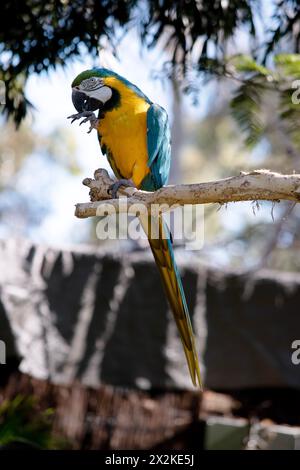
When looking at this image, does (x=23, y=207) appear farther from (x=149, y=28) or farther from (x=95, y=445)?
(x=149, y=28)

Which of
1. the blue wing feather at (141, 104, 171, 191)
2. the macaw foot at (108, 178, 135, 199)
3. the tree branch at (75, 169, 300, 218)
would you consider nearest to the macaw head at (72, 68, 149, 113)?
the blue wing feather at (141, 104, 171, 191)

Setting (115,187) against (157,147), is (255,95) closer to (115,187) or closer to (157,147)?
(157,147)

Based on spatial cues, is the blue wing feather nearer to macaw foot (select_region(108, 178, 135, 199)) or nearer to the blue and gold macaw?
the blue and gold macaw

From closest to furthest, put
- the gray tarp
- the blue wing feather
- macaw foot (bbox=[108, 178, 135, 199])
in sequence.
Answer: macaw foot (bbox=[108, 178, 135, 199]) < the blue wing feather < the gray tarp

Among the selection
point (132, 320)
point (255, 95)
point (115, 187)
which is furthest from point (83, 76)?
point (132, 320)

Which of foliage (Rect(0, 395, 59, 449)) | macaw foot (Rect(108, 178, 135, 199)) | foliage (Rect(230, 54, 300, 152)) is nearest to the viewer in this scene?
macaw foot (Rect(108, 178, 135, 199))

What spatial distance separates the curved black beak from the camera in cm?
227

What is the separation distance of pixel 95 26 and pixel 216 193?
58.5 inches

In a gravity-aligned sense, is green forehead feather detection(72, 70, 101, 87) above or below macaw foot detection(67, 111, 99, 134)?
above

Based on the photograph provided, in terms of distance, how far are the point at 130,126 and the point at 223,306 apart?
1794mm

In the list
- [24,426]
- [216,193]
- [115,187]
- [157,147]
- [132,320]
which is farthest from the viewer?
[132,320]

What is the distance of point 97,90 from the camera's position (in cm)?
228

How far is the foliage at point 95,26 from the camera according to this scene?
9.21ft
